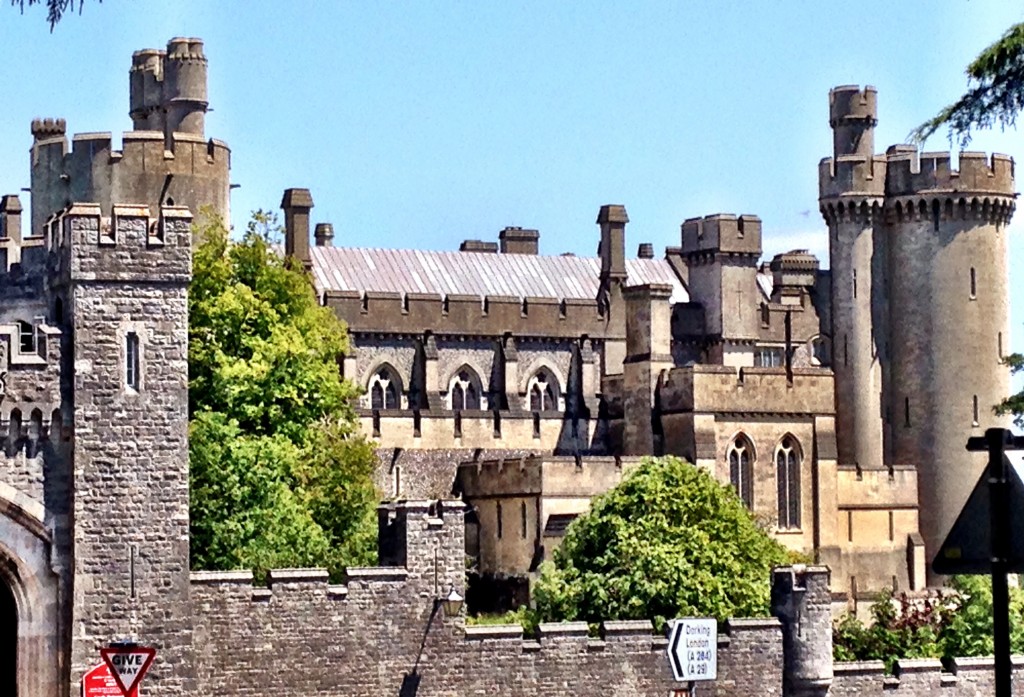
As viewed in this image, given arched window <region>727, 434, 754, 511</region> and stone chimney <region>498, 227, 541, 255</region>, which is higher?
stone chimney <region>498, 227, 541, 255</region>

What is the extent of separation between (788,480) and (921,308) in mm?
11034

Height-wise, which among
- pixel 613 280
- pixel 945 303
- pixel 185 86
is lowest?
pixel 945 303

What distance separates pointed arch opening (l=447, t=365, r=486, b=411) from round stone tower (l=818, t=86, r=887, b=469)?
10.3m

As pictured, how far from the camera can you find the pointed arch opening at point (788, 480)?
64.1 metres

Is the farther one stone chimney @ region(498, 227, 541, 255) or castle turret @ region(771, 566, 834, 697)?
stone chimney @ region(498, 227, 541, 255)

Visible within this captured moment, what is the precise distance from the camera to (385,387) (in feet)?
230

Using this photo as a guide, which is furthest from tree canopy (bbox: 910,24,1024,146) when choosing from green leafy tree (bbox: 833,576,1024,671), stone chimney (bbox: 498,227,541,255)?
stone chimney (bbox: 498,227,541,255)

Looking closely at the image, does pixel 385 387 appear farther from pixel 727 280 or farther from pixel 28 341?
pixel 28 341

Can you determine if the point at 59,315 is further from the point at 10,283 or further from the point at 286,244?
the point at 286,244

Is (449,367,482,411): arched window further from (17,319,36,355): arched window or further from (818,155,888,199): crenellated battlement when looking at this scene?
(17,319,36,355): arched window

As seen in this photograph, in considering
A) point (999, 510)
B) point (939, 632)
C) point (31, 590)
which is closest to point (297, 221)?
point (939, 632)

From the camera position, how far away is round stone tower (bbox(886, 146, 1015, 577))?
235 feet

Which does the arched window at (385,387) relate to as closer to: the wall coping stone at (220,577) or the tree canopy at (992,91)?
the wall coping stone at (220,577)

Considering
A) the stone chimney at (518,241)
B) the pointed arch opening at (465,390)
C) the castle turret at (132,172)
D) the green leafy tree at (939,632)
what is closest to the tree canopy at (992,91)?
the green leafy tree at (939,632)
